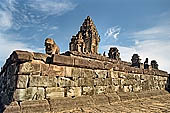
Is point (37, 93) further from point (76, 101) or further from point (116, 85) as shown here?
point (116, 85)

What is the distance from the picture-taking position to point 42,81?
366cm

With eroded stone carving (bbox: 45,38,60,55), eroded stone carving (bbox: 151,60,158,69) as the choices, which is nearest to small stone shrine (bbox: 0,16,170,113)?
eroded stone carving (bbox: 45,38,60,55)

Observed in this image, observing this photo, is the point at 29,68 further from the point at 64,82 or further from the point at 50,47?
the point at 50,47

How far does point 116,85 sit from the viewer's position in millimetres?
5648

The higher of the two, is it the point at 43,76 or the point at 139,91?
the point at 43,76

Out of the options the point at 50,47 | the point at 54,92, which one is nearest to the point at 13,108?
the point at 54,92

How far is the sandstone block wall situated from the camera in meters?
3.43

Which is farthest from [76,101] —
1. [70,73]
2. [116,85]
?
[116,85]

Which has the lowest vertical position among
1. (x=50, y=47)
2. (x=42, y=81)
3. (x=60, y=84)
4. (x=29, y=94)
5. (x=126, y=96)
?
(x=126, y=96)

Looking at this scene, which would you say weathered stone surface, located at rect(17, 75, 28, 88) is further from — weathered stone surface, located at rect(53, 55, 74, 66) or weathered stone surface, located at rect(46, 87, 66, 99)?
weathered stone surface, located at rect(53, 55, 74, 66)

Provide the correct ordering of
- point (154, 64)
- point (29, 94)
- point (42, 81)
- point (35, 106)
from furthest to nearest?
1. point (154, 64)
2. point (42, 81)
3. point (29, 94)
4. point (35, 106)

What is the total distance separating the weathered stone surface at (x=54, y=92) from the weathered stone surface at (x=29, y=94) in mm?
160

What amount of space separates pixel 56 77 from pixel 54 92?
0.42 metres

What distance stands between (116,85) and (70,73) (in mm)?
2308
